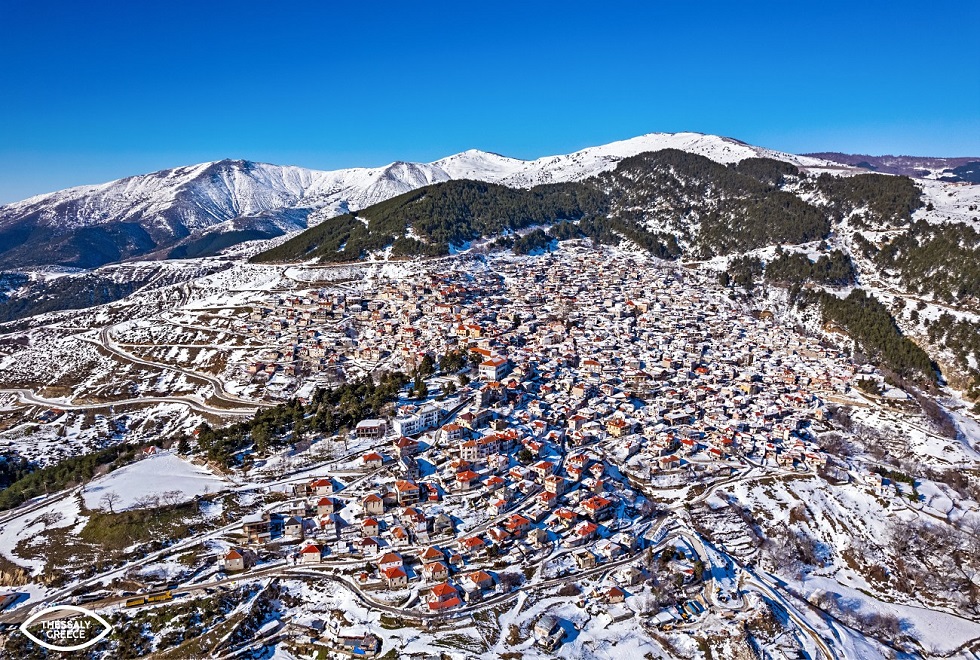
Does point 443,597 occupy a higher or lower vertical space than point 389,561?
lower

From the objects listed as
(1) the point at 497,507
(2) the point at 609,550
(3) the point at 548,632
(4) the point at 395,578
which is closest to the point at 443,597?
(4) the point at 395,578

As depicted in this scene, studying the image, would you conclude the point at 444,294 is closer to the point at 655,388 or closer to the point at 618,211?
the point at 655,388

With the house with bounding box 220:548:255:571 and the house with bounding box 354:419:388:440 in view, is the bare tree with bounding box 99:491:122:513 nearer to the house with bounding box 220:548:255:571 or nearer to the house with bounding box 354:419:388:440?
the house with bounding box 220:548:255:571

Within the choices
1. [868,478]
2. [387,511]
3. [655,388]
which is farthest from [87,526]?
[868,478]

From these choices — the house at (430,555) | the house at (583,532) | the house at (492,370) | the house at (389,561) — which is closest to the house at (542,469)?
the house at (583,532)

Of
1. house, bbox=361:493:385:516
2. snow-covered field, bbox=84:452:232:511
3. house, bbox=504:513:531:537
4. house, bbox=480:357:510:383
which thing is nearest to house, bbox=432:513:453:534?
house, bbox=504:513:531:537

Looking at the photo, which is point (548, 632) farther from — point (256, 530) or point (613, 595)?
point (256, 530)

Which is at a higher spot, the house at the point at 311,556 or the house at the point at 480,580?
the house at the point at 311,556

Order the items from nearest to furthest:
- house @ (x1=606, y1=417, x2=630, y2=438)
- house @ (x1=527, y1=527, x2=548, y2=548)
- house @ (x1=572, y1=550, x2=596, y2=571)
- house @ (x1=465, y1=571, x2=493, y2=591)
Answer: house @ (x1=465, y1=571, x2=493, y2=591) < house @ (x1=572, y1=550, x2=596, y2=571) < house @ (x1=527, y1=527, x2=548, y2=548) < house @ (x1=606, y1=417, x2=630, y2=438)

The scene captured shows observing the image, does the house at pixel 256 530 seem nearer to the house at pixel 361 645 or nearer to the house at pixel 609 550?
the house at pixel 361 645

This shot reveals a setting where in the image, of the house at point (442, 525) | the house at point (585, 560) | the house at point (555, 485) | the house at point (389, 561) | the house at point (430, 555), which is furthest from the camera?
the house at point (555, 485)
